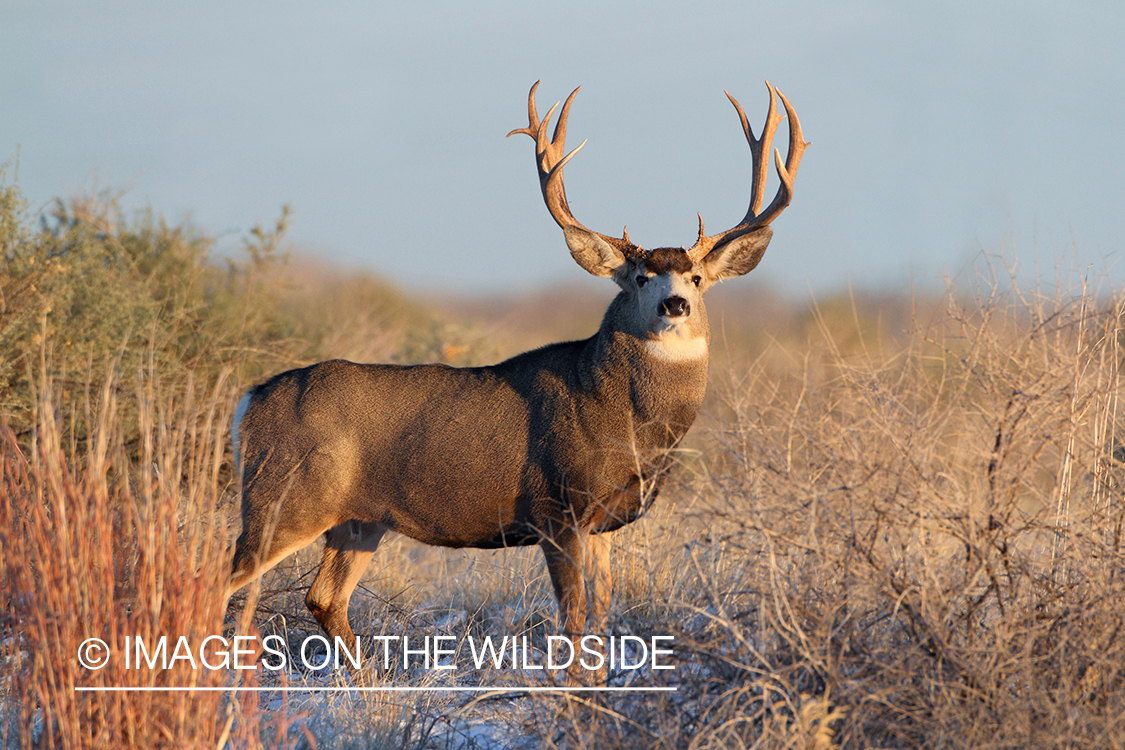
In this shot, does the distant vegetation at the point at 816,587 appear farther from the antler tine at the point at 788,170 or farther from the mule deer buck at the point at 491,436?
the antler tine at the point at 788,170

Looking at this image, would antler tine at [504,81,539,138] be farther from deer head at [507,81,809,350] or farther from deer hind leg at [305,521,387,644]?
deer hind leg at [305,521,387,644]

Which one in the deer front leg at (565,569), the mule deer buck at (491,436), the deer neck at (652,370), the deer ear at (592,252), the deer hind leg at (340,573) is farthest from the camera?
the deer hind leg at (340,573)

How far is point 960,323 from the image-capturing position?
427 centimetres

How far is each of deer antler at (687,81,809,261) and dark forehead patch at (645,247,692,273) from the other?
0.19 m

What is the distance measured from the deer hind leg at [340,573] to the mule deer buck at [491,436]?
0.40 m

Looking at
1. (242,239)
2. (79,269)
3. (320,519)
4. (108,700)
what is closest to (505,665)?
(320,519)

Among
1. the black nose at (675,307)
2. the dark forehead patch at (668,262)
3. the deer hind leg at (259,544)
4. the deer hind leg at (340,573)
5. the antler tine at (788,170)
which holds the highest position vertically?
the antler tine at (788,170)

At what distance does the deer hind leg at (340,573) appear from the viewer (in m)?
6.05

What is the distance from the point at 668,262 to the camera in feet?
18.6

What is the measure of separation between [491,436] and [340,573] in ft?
4.54

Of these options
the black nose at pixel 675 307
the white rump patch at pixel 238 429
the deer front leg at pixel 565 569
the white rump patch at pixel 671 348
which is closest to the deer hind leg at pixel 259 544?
the white rump patch at pixel 238 429

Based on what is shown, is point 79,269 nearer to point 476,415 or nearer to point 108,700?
point 476,415

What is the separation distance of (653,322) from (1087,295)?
206 cm

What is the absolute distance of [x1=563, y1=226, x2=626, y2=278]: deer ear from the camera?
593 cm
